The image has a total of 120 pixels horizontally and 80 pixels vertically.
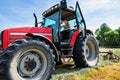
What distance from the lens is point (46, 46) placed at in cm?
652

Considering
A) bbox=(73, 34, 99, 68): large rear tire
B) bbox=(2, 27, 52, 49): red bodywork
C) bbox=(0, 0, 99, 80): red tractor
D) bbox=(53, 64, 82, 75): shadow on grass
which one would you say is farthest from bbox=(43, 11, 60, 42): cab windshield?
bbox=(53, 64, 82, 75): shadow on grass

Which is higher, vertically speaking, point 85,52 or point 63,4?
point 63,4

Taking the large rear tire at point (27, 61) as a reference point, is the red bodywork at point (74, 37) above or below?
above

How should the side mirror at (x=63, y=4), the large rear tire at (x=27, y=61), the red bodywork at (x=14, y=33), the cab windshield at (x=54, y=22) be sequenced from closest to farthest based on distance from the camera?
1. the large rear tire at (x=27, y=61)
2. the red bodywork at (x=14, y=33)
3. the cab windshield at (x=54, y=22)
4. the side mirror at (x=63, y=4)

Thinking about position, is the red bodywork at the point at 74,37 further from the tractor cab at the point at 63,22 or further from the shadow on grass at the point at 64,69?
the shadow on grass at the point at 64,69

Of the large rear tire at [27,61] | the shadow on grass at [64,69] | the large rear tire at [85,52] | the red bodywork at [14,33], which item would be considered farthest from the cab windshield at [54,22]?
the large rear tire at [27,61]

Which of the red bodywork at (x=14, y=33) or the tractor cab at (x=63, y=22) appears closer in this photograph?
the red bodywork at (x=14, y=33)

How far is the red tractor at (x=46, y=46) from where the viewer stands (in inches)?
231

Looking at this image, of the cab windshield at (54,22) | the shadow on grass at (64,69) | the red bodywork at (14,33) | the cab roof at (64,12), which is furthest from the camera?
the cab roof at (64,12)

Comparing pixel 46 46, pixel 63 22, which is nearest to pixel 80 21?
pixel 63 22

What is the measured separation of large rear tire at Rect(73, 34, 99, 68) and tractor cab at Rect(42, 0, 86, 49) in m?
0.35

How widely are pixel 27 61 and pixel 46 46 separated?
73 cm

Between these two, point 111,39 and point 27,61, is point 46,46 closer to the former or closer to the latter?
point 27,61

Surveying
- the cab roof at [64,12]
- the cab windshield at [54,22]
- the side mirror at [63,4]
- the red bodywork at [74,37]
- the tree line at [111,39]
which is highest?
the side mirror at [63,4]
